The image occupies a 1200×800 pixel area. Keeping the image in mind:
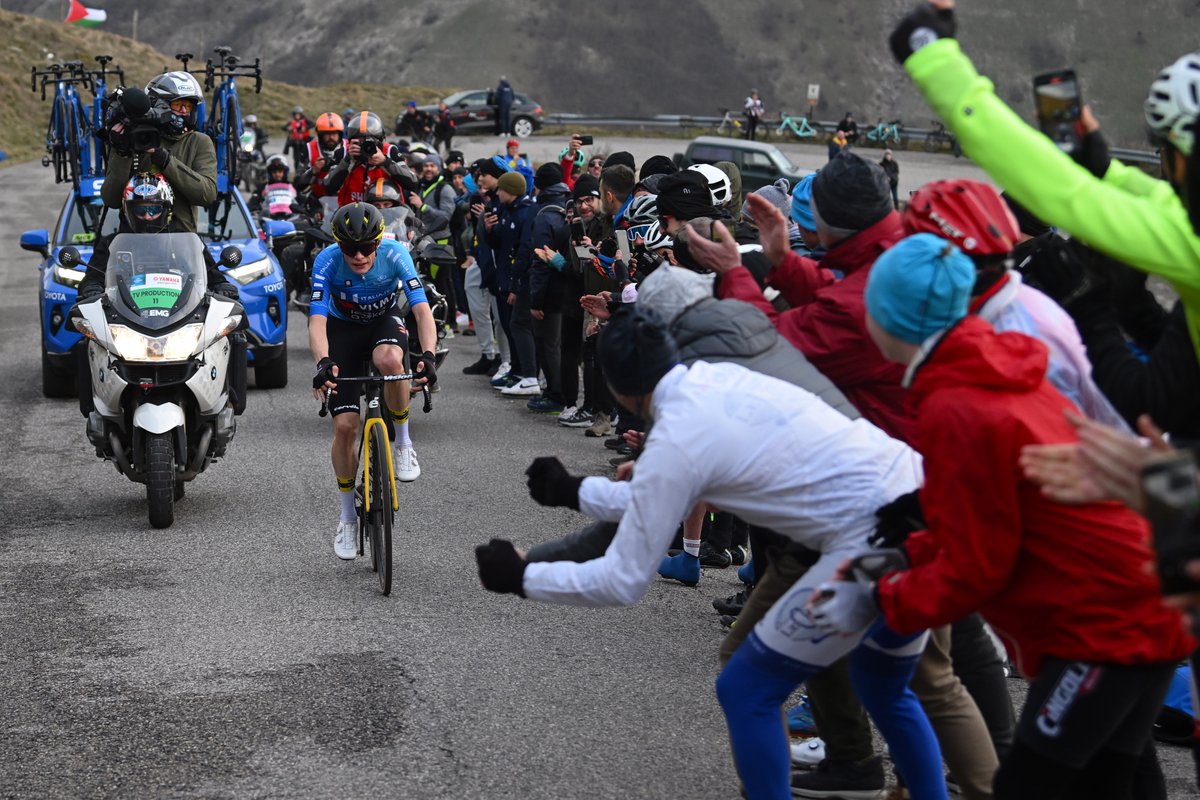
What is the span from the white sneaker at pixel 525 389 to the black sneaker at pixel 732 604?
7.18m

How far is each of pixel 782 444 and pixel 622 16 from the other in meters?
99.1

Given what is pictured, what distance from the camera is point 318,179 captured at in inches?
668

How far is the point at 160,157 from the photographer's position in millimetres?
10844

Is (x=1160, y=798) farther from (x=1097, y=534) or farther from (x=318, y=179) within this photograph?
(x=318, y=179)

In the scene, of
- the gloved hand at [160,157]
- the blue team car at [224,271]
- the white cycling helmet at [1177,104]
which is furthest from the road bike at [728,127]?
the white cycling helmet at [1177,104]

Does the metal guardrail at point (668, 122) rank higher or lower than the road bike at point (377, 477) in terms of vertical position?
higher

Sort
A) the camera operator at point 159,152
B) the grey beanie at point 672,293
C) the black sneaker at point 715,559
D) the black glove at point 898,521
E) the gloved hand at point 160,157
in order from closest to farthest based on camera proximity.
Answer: the black glove at point 898,521, the grey beanie at point 672,293, the black sneaker at point 715,559, the gloved hand at point 160,157, the camera operator at point 159,152

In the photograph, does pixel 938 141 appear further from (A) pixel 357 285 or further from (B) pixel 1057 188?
(B) pixel 1057 188

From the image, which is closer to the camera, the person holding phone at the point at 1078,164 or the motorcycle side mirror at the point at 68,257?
the person holding phone at the point at 1078,164

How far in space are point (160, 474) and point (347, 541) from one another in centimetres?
141

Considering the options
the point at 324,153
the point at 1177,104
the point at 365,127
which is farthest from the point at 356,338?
the point at 324,153

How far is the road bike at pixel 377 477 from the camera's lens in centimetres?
766

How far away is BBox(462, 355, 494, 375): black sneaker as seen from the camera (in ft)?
52.0

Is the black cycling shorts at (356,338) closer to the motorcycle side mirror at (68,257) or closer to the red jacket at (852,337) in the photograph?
the motorcycle side mirror at (68,257)
